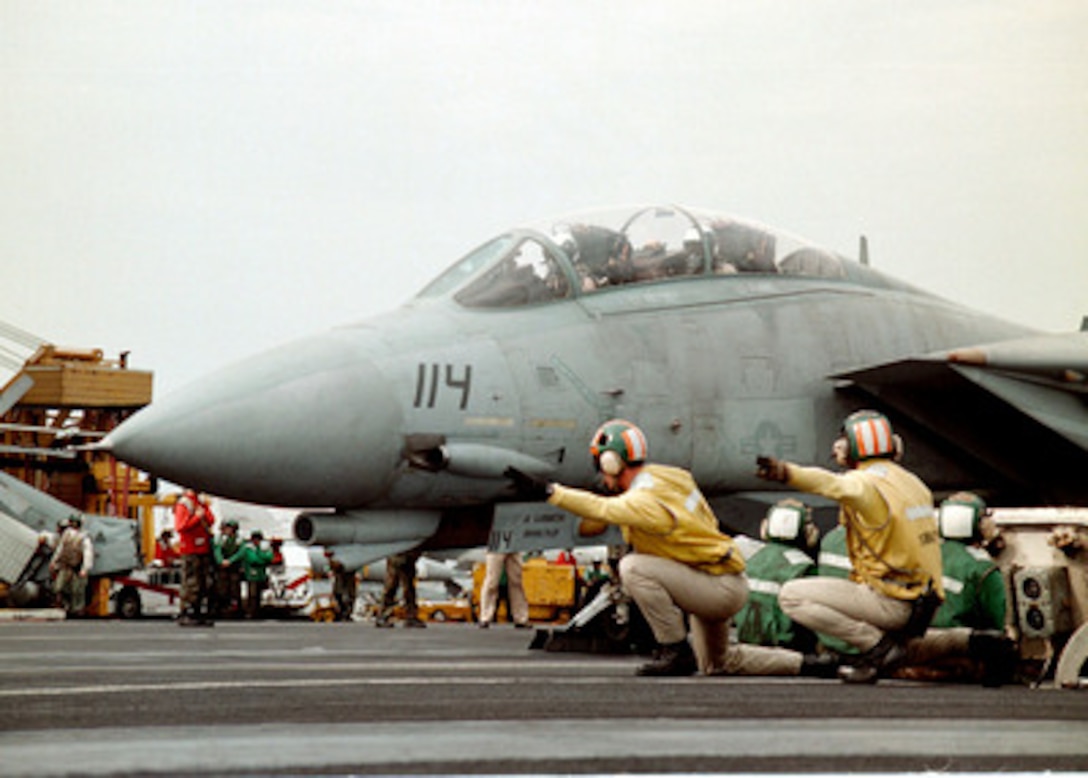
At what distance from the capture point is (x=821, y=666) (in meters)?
9.29

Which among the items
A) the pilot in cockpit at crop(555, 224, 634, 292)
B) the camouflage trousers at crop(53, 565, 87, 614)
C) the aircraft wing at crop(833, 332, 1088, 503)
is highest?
the pilot in cockpit at crop(555, 224, 634, 292)

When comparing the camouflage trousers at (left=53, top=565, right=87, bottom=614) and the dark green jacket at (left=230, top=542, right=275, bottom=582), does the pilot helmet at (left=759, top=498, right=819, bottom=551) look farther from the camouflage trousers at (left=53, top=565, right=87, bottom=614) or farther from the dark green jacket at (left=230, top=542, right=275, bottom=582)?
the camouflage trousers at (left=53, top=565, right=87, bottom=614)

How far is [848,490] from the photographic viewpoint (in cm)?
832

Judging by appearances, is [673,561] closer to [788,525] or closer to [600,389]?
[788,525]

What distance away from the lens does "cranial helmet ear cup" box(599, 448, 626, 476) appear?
8.89 meters

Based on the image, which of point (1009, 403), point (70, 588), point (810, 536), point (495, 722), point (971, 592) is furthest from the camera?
point (70, 588)

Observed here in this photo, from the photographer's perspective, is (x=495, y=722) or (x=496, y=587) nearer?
(x=495, y=722)

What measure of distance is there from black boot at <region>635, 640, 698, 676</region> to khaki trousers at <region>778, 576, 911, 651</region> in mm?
688

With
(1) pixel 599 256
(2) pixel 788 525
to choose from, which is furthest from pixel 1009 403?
(1) pixel 599 256

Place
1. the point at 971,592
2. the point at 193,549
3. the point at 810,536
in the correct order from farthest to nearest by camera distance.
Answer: the point at 193,549, the point at 810,536, the point at 971,592

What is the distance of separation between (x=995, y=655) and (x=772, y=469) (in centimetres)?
185

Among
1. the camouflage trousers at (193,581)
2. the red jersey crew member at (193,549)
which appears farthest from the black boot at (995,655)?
the camouflage trousers at (193,581)

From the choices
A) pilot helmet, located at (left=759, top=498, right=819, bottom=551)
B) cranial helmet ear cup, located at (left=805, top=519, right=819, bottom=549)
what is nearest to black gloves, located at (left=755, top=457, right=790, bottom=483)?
pilot helmet, located at (left=759, top=498, right=819, bottom=551)

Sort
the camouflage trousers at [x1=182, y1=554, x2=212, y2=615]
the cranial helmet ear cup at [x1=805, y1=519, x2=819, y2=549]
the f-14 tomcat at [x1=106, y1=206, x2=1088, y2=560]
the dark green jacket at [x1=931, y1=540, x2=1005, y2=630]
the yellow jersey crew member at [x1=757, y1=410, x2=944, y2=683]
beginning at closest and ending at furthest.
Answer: the yellow jersey crew member at [x1=757, y1=410, x2=944, y2=683] → the dark green jacket at [x1=931, y1=540, x2=1005, y2=630] → the f-14 tomcat at [x1=106, y1=206, x2=1088, y2=560] → the cranial helmet ear cup at [x1=805, y1=519, x2=819, y2=549] → the camouflage trousers at [x1=182, y1=554, x2=212, y2=615]
